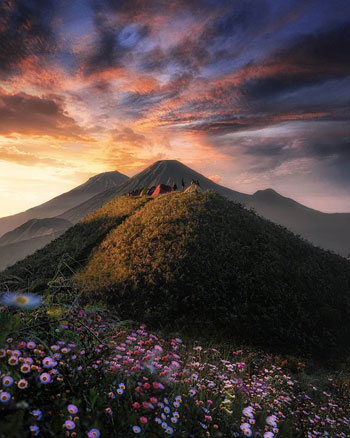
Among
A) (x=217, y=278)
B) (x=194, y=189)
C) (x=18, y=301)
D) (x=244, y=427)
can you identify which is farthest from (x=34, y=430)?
(x=194, y=189)

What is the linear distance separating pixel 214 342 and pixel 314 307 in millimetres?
6257

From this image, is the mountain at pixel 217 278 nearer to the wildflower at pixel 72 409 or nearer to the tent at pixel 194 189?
the tent at pixel 194 189

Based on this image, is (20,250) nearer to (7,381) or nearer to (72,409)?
(7,381)

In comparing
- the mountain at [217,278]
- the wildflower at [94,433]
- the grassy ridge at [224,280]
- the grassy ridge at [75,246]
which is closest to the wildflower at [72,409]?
the wildflower at [94,433]

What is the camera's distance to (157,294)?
41.4 feet

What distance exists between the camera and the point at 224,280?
13562mm

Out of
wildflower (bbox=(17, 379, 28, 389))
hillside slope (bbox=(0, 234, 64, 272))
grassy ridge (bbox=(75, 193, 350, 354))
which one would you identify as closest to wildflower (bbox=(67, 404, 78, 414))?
wildflower (bbox=(17, 379, 28, 389))

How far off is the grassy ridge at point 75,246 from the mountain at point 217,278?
15 cm

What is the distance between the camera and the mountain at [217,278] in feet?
37.2

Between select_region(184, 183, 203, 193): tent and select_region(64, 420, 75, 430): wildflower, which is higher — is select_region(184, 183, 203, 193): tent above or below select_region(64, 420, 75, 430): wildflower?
above

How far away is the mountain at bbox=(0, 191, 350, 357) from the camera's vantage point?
1135 cm

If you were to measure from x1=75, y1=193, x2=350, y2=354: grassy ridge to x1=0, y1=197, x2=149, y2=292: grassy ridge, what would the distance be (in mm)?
1519

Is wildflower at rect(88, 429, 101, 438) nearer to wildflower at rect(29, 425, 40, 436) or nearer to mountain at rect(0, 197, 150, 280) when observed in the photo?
wildflower at rect(29, 425, 40, 436)

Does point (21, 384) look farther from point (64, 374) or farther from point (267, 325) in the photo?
point (267, 325)
